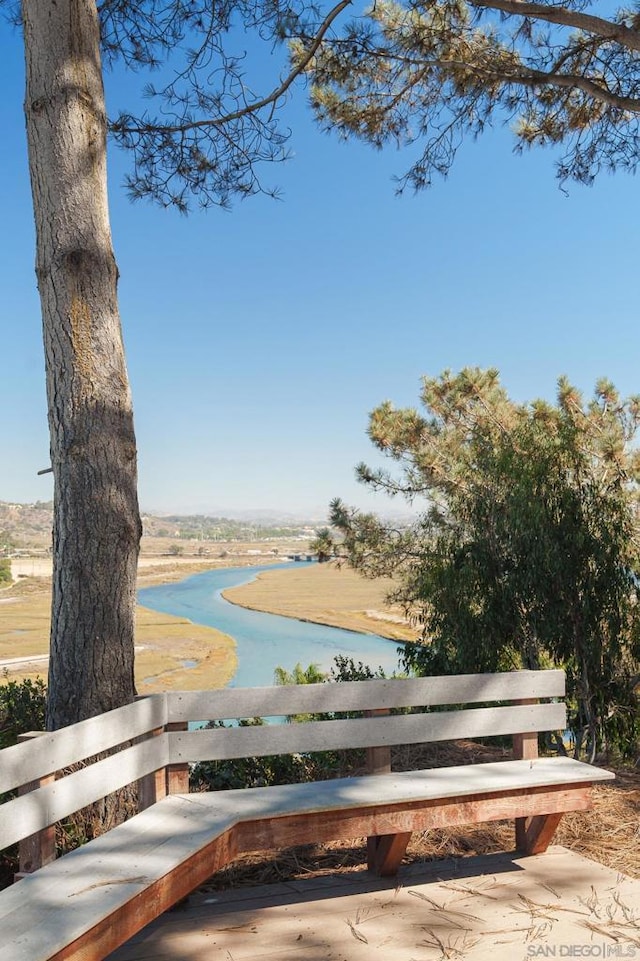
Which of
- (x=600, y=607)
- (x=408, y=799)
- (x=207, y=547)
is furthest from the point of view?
(x=207, y=547)

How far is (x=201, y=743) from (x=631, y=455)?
536 centimetres

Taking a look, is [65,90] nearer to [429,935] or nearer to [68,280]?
[68,280]

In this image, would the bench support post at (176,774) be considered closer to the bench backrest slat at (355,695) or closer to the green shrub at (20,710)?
the bench backrest slat at (355,695)

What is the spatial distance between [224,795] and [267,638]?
40.1m

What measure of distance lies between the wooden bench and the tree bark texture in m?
0.63

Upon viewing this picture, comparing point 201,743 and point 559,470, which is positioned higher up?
point 559,470

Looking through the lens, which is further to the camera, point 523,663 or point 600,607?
point 523,663

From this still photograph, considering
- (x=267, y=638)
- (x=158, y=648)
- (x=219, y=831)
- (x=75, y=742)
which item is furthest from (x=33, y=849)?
(x=267, y=638)

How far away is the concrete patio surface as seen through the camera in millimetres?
2234

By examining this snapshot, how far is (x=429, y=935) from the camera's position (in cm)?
232

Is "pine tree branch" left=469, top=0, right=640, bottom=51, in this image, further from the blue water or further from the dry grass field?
the dry grass field

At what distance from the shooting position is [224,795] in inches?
102

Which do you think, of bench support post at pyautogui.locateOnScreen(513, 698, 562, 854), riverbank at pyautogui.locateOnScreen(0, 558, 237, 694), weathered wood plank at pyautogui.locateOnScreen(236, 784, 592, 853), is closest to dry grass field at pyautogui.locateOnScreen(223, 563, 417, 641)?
riverbank at pyautogui.locateOnScreen(0, 558, 237, 694)

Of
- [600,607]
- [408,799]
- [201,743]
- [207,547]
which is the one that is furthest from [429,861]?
[207,547]
